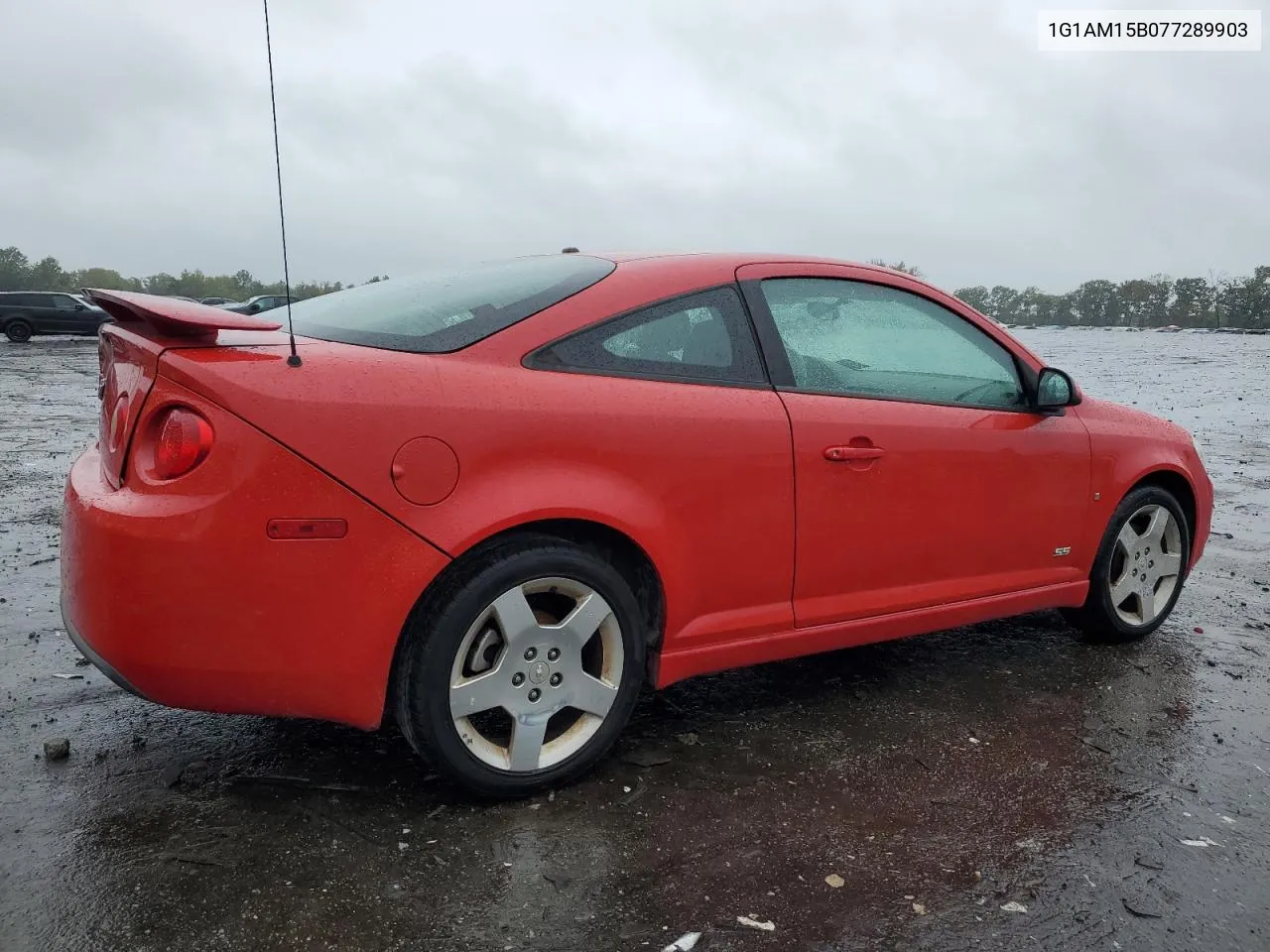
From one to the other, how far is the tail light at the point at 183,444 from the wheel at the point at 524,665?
26.4 inches

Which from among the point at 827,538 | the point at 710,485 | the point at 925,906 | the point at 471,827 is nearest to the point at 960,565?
the point at 827,538

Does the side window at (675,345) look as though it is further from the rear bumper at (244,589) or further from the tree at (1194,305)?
the tree at (1194,305)

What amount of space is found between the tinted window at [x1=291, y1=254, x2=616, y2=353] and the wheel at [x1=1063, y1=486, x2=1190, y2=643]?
2.47 meters

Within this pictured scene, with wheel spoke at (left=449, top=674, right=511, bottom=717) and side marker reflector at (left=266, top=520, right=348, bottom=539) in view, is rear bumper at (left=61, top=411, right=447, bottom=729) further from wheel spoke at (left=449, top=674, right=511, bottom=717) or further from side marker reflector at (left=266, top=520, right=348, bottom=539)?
wheel spoke at (left=449, top=674, right=511, bottom=717)

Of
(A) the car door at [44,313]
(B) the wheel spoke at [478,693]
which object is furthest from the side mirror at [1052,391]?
(A) the car door at [44,313]

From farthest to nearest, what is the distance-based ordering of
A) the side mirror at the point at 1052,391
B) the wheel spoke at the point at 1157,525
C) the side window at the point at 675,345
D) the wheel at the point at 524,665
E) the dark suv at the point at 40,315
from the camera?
the dark suv at the point at 40,315 < the wheel spoke at the point at 1157,525 < the side mirror at the point at 1052,391 < the side window at the point at 675,345 < the wheel at the point at 524,665

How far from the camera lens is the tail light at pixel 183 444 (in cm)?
235

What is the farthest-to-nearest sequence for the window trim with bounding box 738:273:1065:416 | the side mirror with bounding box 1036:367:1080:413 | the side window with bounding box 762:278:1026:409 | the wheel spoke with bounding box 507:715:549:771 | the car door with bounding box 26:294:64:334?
the car door with bounding box 26:294:64:334
the side mirror with bounding box 1036:367:1080:413
the side window with bounding box 762:278:1026:409
the window trim with bounding box 738:273:1065:416
the wheel spoke with bounding box 507:715:549:771

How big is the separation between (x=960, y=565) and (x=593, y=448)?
1590 mm

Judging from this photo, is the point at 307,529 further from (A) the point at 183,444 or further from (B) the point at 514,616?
(B) the point at 514,616

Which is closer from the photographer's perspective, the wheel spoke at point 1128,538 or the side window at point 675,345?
the side window at point 675,345

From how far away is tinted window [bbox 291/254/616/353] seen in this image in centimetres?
275

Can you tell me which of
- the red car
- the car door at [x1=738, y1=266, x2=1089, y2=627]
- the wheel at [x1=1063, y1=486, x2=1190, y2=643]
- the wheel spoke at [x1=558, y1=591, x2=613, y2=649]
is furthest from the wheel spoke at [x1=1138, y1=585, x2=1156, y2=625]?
the wheel spoke at [x1=558, y1=591, x2=613, y2=649]

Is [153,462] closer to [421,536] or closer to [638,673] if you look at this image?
[421,536]
